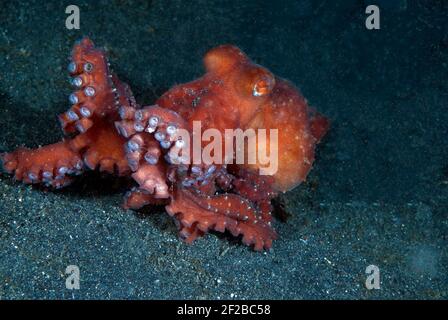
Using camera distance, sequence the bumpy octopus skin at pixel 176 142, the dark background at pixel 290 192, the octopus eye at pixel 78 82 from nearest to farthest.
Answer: the bumpy octopus skin at pixel 176 142, the octopus eye at pixel 78 82, the dark background at pixel 290 192

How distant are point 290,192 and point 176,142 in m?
1.82

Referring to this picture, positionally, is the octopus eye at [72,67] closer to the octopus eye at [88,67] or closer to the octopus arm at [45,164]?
the octopus eye at [88,67]

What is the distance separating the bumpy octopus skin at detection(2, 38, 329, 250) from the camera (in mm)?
2875

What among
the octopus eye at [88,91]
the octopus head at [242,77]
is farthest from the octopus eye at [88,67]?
the octopus head at [242,77]

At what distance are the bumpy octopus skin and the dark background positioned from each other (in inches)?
9.2

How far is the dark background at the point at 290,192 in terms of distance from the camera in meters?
3.25

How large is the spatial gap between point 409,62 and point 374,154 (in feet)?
3.46

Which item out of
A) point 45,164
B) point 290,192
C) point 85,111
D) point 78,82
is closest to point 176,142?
point 85,111

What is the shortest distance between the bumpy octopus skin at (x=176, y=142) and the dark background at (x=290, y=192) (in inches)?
9.2

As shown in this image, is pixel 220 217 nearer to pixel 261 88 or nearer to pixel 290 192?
pixel 261 88

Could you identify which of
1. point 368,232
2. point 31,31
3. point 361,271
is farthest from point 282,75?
point 31,31

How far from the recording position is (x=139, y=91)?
4574mm
